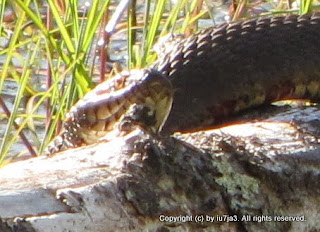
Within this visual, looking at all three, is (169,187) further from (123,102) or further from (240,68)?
(240,68)

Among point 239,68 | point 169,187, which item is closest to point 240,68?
point 239,68

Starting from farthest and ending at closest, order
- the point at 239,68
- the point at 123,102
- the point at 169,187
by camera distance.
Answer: the point at 239,68
the point at 123,102
the point at 169,187

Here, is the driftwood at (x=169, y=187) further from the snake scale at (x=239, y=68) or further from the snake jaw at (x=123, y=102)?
the snake scale at (x=239, y=68)

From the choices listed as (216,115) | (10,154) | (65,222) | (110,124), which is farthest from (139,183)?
(10,154)

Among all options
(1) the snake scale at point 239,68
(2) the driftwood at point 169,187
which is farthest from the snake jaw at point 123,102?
(1) the snake scale at point 239,68

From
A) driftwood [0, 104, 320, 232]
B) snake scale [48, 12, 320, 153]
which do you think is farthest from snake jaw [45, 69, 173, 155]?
snake scale [48, 12, 320, 153]
